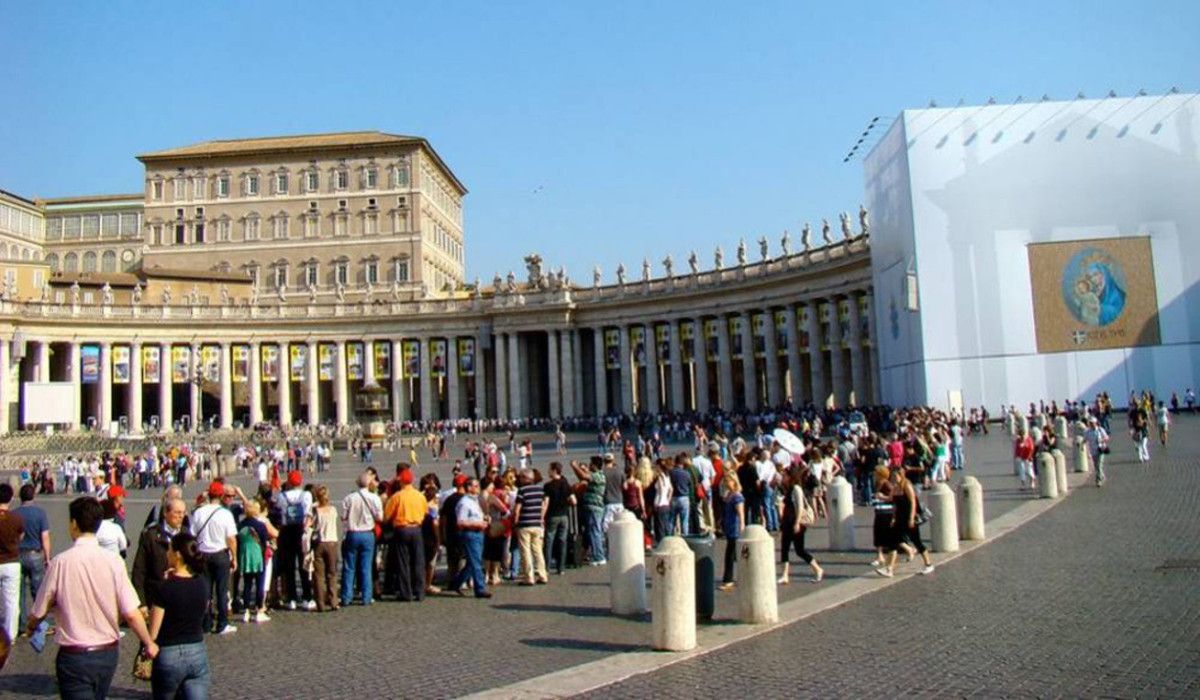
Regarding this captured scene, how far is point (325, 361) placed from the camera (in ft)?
260

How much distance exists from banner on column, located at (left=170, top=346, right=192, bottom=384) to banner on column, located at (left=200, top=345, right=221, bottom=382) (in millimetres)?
916

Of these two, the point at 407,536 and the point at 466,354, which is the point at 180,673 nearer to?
the point at 407,536

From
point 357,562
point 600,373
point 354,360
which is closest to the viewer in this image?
point 357,562

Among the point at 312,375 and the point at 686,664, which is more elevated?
the point at 312,375

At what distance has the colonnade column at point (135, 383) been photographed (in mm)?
70562

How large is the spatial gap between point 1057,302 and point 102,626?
44.4m

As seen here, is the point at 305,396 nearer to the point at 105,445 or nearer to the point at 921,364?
the point at 105,445

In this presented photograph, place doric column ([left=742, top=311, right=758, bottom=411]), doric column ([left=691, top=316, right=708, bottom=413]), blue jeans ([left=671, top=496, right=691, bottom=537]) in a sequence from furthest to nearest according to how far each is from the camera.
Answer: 1. doric column ([left=691, top=316, right=708, bottom=413])
2. doric column ([left=742, top=311, right=758, bottom=411])
3. blue jeans ([left=671, top=496, right=691, bottom=537])

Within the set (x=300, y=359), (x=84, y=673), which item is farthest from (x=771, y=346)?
(x=84, y=673)

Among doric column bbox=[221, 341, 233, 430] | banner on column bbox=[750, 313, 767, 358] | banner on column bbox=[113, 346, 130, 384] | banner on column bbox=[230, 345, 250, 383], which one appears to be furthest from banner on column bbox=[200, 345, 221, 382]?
banner on column bbox=[750, 313, 767, 358]

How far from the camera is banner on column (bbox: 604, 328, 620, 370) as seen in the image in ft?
250

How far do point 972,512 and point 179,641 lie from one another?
13335 millimetres

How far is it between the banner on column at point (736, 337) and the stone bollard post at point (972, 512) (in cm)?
5132

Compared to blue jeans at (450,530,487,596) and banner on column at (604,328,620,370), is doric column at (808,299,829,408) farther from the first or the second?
blue jeans at (450,530,487,596)
